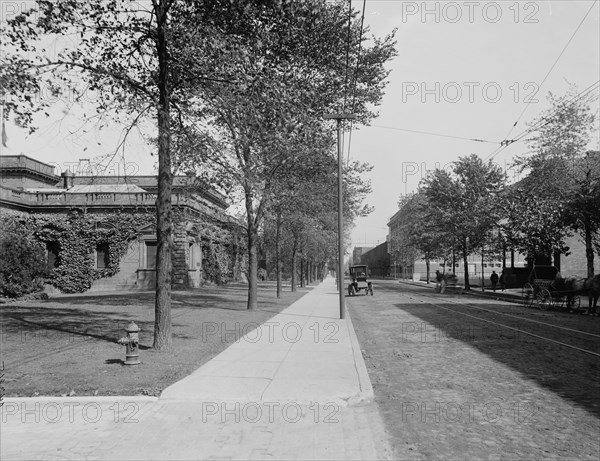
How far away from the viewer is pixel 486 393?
757cm

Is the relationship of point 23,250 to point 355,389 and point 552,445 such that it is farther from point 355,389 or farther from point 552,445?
point 552,445

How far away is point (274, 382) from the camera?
815cm

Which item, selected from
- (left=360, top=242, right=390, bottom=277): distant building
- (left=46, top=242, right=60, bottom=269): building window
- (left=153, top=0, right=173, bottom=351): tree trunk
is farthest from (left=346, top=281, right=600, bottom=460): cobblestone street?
(left=360, top=242, right=390, bottom=277): distant building

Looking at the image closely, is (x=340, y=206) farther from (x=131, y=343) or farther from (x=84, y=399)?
(x=84, y=399)

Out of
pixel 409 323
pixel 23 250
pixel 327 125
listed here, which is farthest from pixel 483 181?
pixel 23 250

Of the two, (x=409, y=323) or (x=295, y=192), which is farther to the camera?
(x=295, y=192)

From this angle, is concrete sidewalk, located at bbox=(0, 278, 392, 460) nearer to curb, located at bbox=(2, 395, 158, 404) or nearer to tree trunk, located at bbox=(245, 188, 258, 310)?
curb, located at bbox=(2, 395, 158, 404)

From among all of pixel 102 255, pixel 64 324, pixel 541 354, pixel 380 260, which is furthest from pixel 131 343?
pixel 380 260

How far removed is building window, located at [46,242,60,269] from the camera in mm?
38344

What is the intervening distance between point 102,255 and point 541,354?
3472 centimetres

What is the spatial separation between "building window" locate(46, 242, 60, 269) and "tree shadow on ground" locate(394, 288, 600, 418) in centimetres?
3036

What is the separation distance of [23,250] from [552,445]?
1082 inches

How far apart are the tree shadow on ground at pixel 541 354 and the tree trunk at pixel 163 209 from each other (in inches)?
272

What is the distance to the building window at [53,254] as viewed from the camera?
126 feet
